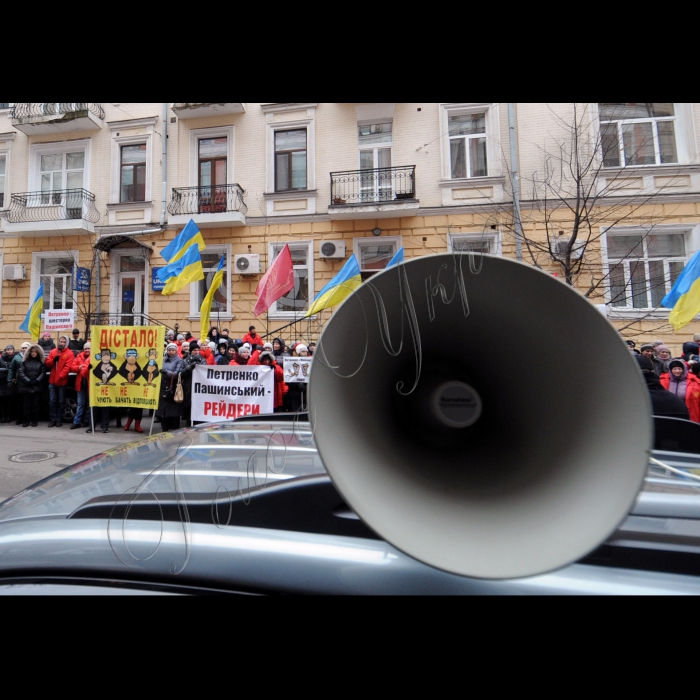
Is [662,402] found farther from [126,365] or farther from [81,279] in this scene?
[81,279]

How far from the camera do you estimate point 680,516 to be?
1337mm

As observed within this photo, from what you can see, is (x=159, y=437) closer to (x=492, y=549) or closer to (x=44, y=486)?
(x=44, y=486)

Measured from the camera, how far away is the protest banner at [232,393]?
7.25 m

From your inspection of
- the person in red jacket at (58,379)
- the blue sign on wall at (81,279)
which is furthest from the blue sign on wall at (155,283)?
the person in red jacket at (58,379)

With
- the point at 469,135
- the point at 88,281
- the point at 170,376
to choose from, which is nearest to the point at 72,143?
the point at 88,281

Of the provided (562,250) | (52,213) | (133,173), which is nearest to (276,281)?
(562,250)

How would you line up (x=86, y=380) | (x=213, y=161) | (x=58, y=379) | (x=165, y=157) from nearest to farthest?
(x=86, y=380), (x=58, y=379), (x=165, y=157), (x=213, y=161)

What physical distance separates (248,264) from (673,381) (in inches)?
435

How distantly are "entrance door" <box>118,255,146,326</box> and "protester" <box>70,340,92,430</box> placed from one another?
5905 mm

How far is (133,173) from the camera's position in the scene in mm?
15203

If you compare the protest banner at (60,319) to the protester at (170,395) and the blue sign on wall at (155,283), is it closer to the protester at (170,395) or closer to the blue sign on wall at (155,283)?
the blue sign on wall at (155,283)

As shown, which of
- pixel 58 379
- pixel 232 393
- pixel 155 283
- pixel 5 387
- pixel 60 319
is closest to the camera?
pixel 232 393

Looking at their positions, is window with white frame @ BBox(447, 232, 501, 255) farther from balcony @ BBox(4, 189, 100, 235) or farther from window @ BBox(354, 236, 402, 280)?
balcony @ BBox(4, 189, 100, 235)

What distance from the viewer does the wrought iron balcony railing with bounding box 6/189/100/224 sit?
14.9 metres
